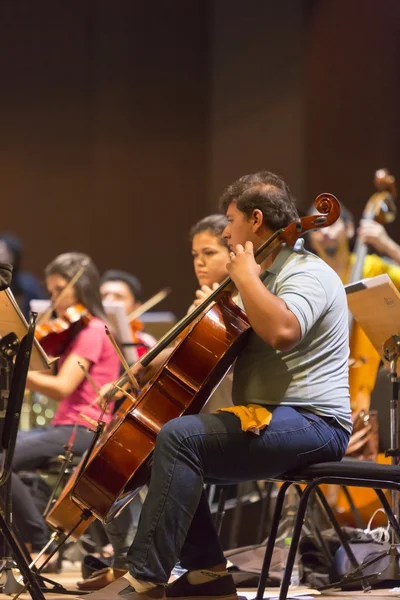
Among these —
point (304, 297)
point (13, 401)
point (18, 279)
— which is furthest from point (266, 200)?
point (18, 279)

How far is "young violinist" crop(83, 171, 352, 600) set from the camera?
6.78 feet

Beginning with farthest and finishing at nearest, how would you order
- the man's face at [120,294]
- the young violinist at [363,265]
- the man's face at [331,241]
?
the man's face at [120,294], the man's face at [331,241], the young violinist at [363,265]

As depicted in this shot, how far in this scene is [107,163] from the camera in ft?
21.2

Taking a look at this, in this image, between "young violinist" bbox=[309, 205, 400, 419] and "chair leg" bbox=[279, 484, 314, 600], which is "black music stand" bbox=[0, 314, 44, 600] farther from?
"young violinist" bbox=[309, 205, 400, 419]

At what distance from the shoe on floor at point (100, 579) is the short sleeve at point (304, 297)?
110 centimetres

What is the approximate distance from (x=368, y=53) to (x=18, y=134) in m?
2.61

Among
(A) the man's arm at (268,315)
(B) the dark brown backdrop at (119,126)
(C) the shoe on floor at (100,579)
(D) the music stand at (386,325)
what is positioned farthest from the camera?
(B) the dark brown backdrop at (119,126)

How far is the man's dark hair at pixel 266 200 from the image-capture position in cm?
232

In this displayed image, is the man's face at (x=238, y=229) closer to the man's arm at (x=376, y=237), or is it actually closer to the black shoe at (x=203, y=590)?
the black shoe at (x=203, y=590)

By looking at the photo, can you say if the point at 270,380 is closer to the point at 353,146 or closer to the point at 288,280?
the point at 288,280

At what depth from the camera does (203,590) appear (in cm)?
236

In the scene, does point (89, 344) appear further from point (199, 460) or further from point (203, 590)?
point (199, 460)

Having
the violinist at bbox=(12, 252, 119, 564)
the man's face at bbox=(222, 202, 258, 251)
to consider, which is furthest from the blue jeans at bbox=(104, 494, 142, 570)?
the man's face at bbox=(222, 202, 258, 251)

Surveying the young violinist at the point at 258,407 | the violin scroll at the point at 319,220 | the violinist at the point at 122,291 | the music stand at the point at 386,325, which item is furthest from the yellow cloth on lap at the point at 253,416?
the violinist at the point at 122,291
